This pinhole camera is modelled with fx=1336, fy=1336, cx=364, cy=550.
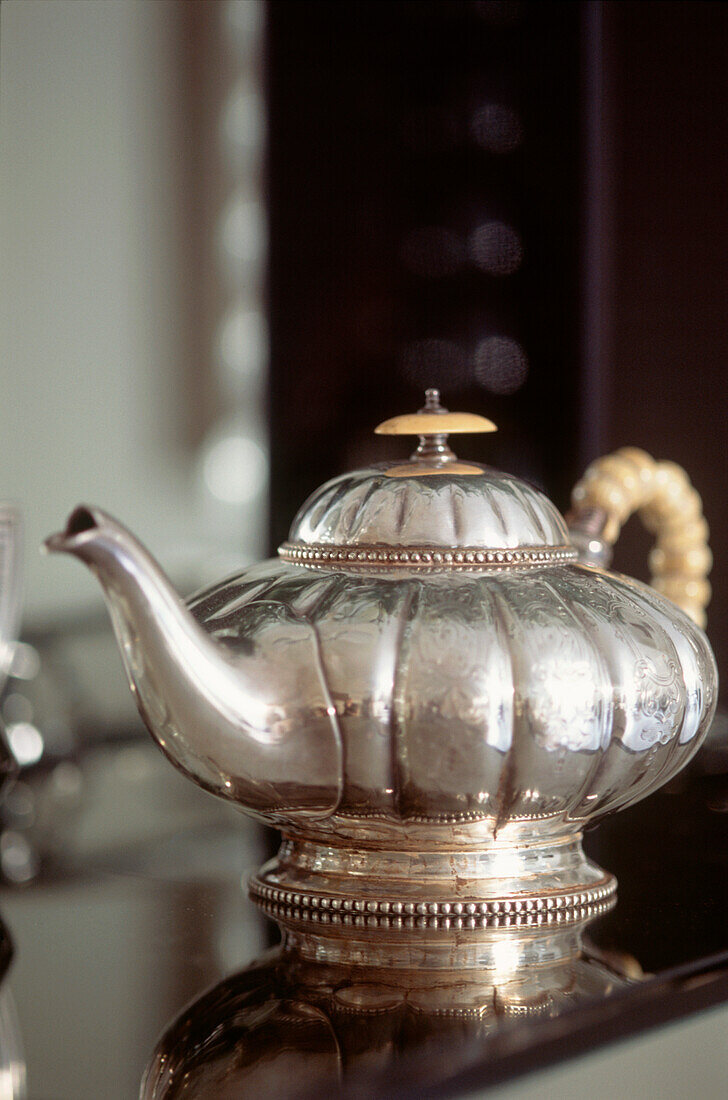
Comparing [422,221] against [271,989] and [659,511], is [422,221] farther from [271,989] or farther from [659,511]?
[271,989]

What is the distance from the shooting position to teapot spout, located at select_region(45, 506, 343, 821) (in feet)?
1.39

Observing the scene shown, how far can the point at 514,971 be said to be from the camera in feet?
1.37

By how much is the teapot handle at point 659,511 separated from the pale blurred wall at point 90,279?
71cm

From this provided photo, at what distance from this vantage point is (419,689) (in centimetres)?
42

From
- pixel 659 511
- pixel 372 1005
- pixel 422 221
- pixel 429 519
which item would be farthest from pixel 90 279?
pixel 372 1005

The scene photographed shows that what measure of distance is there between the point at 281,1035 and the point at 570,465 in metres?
0.94

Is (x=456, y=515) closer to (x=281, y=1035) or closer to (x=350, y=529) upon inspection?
(x=350, y=529)

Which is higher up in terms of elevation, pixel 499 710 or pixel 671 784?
pixel 499 710

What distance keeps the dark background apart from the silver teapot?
2.11 feet

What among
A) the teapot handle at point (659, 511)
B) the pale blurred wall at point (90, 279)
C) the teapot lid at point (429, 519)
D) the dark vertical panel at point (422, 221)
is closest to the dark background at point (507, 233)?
the dark vertical panel at point (422, 221)

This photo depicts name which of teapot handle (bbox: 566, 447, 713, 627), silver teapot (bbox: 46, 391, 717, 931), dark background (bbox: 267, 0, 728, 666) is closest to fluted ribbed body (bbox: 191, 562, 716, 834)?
silver teapot (bbox: 46, 391, 717, 931)

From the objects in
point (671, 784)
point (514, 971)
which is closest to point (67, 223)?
point (671, 784)

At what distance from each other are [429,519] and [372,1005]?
0.54ft

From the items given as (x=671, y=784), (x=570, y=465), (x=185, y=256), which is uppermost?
(x=185, y=256)
